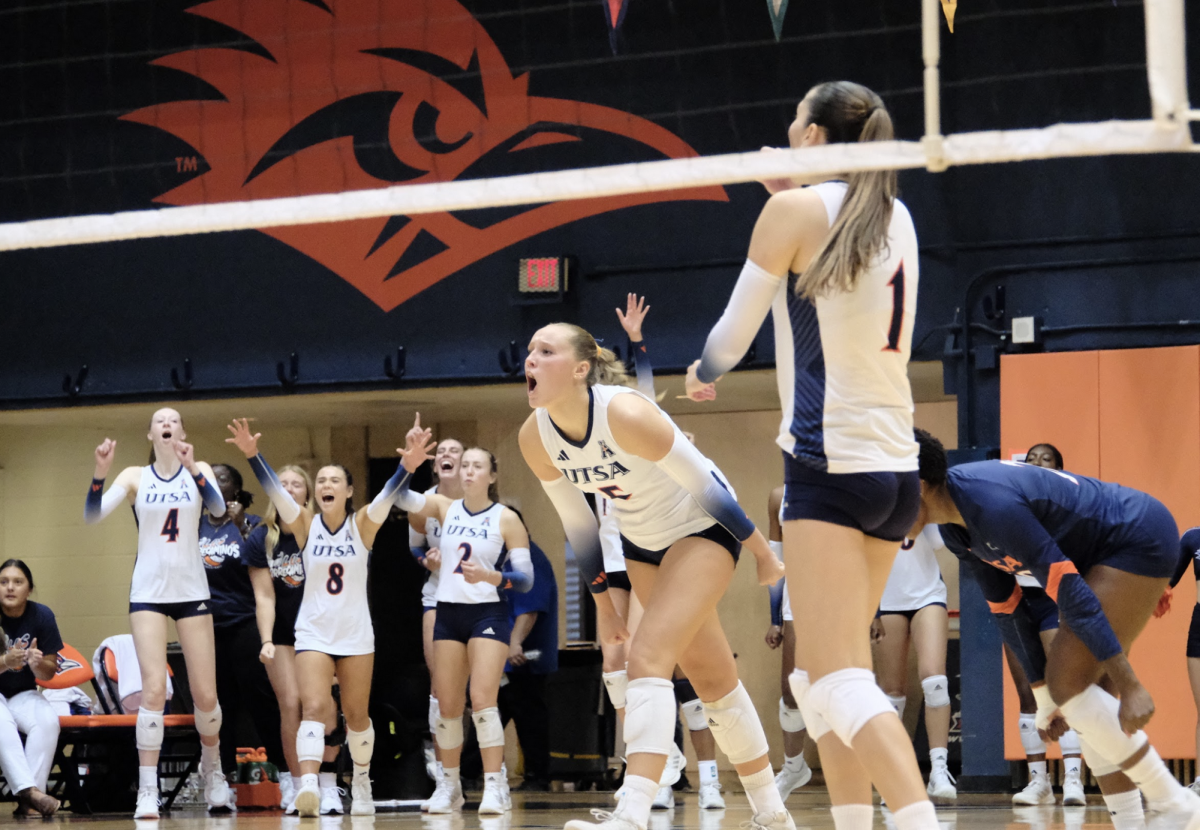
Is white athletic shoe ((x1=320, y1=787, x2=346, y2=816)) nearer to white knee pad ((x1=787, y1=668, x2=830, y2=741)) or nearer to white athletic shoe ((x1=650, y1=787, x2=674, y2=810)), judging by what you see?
white athletic shoe ((x1=650, y1=787, x2=674, y2=810))

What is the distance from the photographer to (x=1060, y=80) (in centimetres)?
871

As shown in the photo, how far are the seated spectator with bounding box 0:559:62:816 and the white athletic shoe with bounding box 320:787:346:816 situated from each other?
142 centimetres

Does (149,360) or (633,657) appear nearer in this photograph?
(633,657)

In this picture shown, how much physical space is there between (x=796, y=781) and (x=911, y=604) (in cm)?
125

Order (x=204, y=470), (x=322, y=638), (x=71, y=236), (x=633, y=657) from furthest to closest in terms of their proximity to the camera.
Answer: (x=204, y=470) → (x=322, y=638) → (x=633, y=657) → (x=71, y=236)

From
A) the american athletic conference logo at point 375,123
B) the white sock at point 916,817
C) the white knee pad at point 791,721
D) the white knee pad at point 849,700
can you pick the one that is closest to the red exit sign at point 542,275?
the american athletic conference logo at point 375,123

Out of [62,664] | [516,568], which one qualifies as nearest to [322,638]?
[516,568]

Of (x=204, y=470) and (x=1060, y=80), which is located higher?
(x=1060, y=80)

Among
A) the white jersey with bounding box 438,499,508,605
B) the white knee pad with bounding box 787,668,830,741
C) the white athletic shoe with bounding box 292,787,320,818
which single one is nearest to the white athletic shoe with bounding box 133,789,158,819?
the white athletic shoe with bounding box 292,787,320,818

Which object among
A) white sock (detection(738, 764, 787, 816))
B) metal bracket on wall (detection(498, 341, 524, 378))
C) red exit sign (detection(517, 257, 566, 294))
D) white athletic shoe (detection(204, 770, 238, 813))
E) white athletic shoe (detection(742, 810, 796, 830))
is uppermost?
red exit sign (detection(517, 257, 566, 294))

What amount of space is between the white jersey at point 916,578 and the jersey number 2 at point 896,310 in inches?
213

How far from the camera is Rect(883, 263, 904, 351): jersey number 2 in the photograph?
9.82ft

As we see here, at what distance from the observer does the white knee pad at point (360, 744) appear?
775 cm

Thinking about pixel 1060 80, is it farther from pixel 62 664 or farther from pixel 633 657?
pixel 62 664
